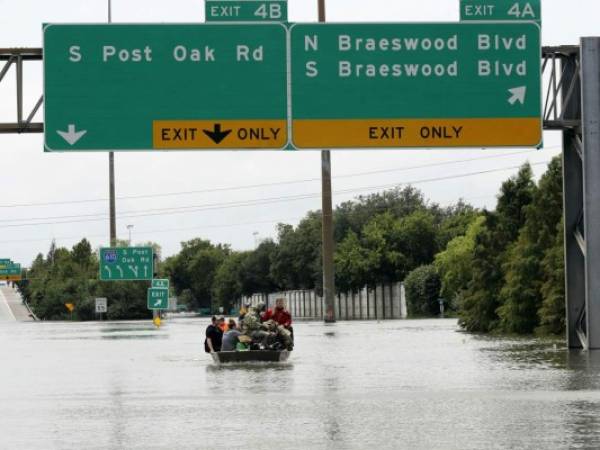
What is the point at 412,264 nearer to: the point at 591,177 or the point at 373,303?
the point at 373,303

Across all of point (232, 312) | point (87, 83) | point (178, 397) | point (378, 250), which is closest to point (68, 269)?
point (232, 312)

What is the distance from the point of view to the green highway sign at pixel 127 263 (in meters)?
81.6

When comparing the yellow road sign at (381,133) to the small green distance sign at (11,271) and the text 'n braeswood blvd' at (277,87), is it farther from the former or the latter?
the small green distance sign at (11,271)

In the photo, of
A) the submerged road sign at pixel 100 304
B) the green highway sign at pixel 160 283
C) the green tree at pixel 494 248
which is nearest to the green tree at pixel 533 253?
the green tree at pixel 494 248

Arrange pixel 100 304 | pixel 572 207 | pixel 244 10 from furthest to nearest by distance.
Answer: pixel 100 304, pixel 572 207, pixel 244 10

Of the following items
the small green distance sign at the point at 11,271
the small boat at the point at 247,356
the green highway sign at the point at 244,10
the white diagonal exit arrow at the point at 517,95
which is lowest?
the small boat at the point at 247,356

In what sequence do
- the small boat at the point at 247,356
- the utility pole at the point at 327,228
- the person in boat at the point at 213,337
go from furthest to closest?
the utility pole at the point at 327,228 → the person in boat at the point at 213,337 → the small boat at the point at 247,356

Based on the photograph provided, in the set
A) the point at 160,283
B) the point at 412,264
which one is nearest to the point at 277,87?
the point at 160,283

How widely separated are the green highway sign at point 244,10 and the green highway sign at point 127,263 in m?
53.3

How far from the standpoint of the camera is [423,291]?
8938 cm

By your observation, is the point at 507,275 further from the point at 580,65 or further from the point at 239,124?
the point at 239,124

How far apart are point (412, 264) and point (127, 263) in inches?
1202

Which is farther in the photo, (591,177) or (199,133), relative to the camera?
(591,177)

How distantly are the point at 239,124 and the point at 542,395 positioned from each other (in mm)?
12239
